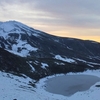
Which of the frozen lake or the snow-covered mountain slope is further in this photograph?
the snow-covered mountain slope

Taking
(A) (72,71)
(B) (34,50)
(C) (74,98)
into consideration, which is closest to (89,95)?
(C) (74,98)

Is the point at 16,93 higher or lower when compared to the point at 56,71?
higher

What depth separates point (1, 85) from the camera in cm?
3356

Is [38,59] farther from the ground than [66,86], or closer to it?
closer to it

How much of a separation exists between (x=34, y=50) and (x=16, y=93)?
12169 cm

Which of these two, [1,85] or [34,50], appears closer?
[1,85]

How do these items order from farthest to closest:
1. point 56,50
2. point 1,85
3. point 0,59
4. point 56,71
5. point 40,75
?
point 56,50, point 56,71, point 40,75, point 0,59, point 1,85

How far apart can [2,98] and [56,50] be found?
151 meters

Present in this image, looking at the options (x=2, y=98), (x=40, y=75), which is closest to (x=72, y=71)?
(x=40, y=75)

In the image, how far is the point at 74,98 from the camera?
36.1m

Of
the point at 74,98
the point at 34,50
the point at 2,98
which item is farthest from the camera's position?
the point at 34,50

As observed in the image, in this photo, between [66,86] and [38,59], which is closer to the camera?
Result: [66,86]

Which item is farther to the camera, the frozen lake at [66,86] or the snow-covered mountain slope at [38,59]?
the snow-covered mountain slope at [38,59]

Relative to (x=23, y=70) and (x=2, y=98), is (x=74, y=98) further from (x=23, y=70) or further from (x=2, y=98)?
(x=23, y=70)
